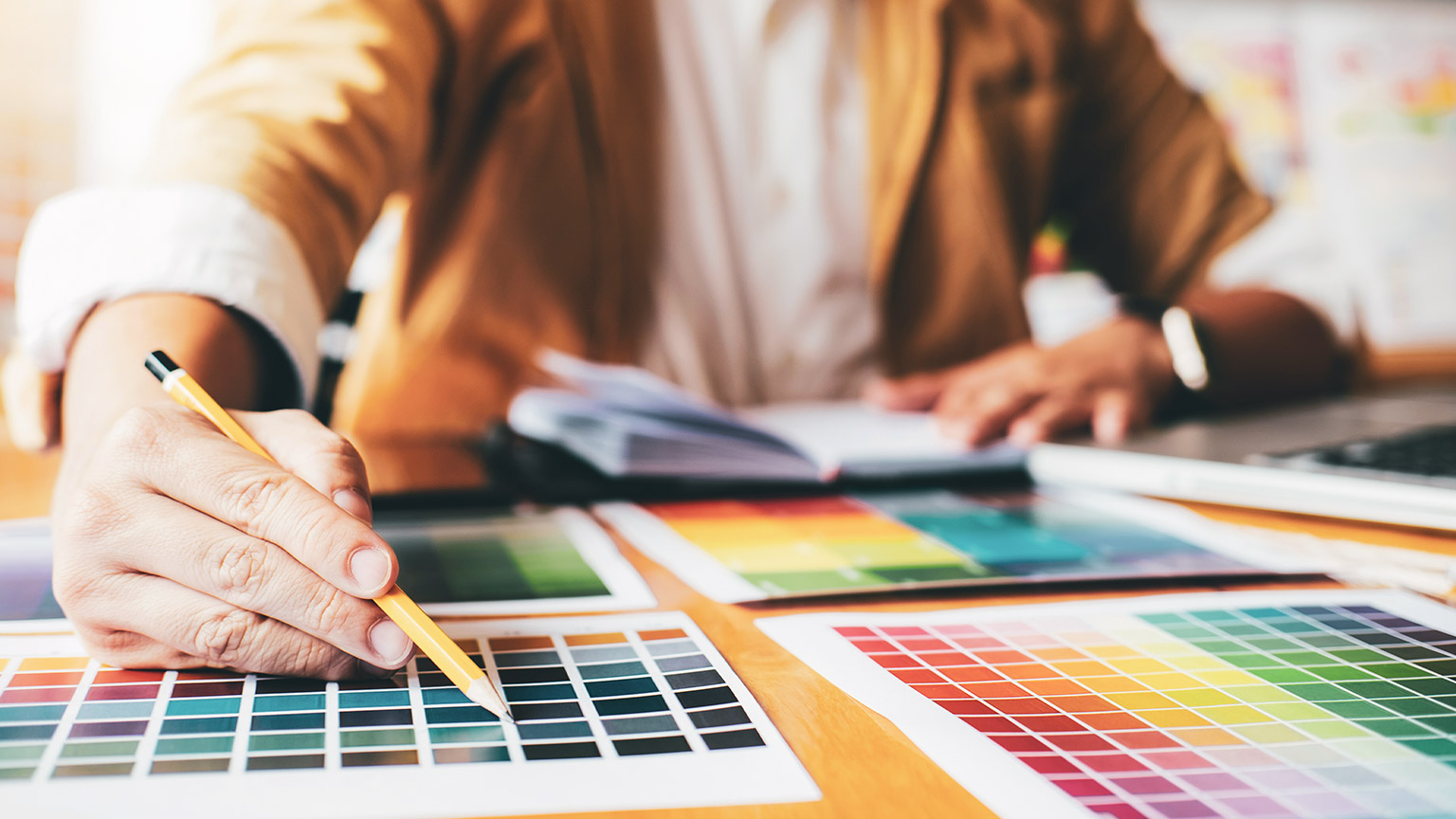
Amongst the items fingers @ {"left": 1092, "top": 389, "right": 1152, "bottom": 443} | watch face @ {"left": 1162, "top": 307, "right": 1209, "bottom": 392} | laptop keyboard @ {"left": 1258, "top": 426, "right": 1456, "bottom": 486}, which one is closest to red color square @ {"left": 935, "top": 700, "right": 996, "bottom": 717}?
laptop keyboard @ {"left": 1258, "top": 426, "right": 1456, "bottom": 486}

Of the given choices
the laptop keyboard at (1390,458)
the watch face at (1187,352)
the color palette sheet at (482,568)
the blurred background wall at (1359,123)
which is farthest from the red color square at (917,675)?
the blurred background wall at (1359,123)

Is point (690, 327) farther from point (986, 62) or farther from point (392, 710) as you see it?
point (392, 710)

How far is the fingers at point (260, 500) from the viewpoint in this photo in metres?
0.28

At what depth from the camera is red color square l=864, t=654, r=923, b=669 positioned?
0.31 metres

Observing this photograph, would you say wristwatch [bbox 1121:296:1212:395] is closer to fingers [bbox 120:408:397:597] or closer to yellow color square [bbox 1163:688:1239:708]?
yellow color square [bbox 1163:688:1239:708]

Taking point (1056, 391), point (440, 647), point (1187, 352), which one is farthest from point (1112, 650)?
point (1187, 352)

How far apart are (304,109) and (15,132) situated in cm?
147

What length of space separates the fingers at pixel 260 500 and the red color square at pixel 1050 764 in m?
0.18

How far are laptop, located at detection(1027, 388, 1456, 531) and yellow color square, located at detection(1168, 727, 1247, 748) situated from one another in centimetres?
29

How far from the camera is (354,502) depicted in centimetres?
30

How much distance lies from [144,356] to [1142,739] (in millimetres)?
383

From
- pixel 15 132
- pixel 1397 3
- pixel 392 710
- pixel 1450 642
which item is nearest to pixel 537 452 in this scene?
pixel 392 710

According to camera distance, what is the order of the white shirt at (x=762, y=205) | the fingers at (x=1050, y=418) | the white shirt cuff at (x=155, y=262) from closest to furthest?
the white shirt cuff at (x=155, y=262) < the fingers at (x=1050, y=418) < the white shirt at (x=762, y=205)

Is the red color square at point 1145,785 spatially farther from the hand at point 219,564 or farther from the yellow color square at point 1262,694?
the hand at point 219,564
